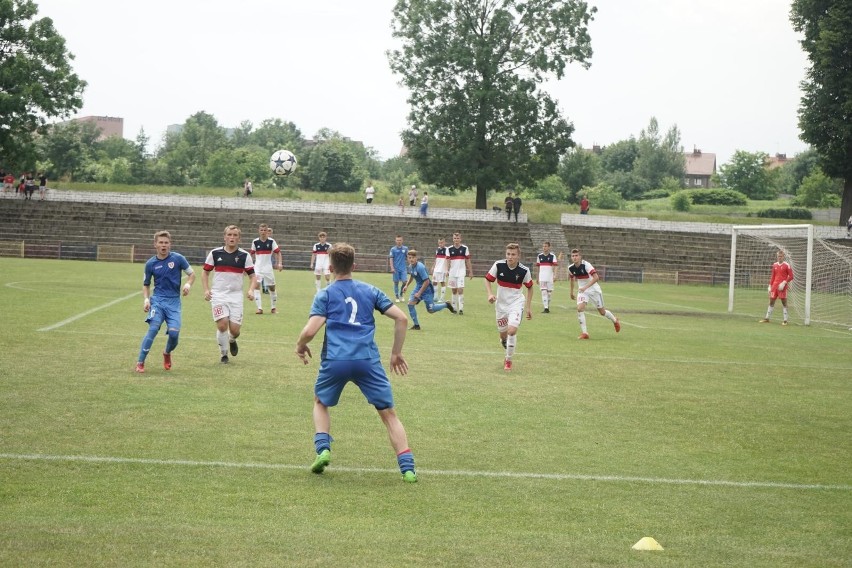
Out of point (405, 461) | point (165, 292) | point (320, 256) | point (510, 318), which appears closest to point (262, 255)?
point (320, 256)

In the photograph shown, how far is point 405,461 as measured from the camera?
838 centimetres

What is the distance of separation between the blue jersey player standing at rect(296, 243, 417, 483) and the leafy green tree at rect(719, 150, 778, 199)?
434 ft

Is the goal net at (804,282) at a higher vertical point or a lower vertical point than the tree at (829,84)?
lower

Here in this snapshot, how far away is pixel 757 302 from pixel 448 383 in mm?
30150

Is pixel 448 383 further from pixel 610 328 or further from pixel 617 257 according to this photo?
pixel 617 257

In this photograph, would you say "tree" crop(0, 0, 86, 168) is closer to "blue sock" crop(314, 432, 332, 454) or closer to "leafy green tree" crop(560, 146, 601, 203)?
"blue sock" crop(314, 432, 332, 454)

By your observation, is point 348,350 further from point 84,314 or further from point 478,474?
point 84,314

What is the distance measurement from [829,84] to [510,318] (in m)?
55.9

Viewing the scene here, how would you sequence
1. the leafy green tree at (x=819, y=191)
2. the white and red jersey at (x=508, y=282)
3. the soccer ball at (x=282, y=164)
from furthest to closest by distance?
1. the leafy green tree at (x=819, y=191)
2. the soccer ball at (x=282, y=164)
3. the white and red jersey at (x=508, y=282)

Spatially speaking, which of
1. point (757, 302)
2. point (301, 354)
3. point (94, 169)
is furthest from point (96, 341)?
point (94, 169)

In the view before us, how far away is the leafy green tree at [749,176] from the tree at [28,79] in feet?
317

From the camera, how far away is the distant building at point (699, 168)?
173 meters

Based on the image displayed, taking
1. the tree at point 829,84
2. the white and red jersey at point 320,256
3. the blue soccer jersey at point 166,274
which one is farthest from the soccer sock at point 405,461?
the tree at point 829,84

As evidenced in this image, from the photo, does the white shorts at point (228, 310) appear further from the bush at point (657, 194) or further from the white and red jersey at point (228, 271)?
the bush at point (657, 194)
